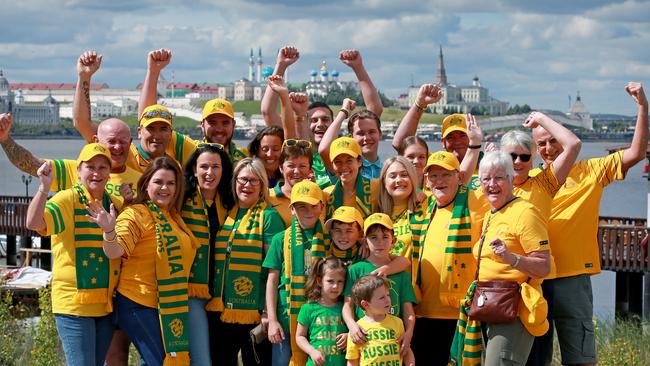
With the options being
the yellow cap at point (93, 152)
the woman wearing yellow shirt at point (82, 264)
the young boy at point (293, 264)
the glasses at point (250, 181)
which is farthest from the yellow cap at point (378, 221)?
the yellow cap at point (93, 152)

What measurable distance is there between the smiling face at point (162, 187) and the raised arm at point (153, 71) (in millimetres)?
1256

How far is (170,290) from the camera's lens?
19.9 feet

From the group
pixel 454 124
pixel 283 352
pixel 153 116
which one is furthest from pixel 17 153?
pixel 454 124

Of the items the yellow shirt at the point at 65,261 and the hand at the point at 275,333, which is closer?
the yellow shirt at the point at 65,261

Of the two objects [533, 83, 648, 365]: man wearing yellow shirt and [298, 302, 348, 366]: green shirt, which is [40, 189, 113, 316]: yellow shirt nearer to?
[298, 302, 348, 366]: green shirt

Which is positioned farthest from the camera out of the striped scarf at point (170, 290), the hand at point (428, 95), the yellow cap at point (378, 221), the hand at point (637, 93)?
the hand at point (428, 95)

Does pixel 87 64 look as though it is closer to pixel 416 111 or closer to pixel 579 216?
pixel 416 111

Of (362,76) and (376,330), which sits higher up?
(362,76)

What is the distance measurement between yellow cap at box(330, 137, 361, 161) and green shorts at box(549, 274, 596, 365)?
1.61 meters

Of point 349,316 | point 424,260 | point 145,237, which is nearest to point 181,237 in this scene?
point 145,237

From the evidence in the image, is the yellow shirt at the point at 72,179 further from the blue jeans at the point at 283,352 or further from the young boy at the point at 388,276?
the young boy at the point at 388,276

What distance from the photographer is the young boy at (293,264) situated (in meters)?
6.14

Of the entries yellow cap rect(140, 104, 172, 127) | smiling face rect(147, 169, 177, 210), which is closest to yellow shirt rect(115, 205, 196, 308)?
smiling face rect(147, 169, 177, 210)

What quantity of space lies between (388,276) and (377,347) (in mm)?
464
